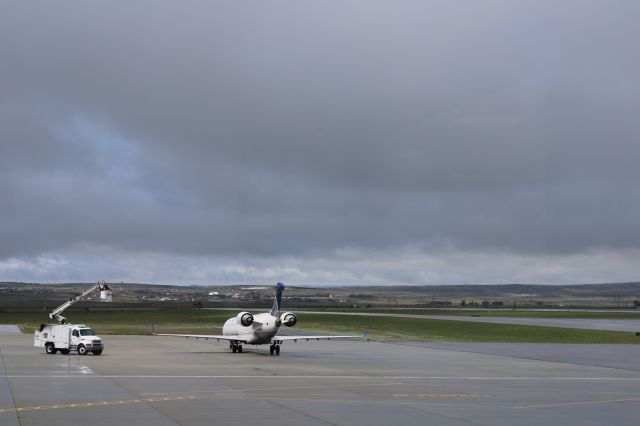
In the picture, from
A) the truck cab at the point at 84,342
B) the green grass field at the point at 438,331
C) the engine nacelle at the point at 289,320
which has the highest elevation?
the engine nacelle at the point at 289,320

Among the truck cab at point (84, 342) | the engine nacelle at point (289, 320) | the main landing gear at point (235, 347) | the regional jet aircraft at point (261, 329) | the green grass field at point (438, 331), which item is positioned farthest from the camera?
the green grass field at point (438, 331)

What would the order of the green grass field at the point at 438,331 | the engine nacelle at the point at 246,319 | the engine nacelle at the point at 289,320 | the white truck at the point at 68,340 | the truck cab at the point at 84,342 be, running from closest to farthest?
1. the truck cab at the point at 84,342
2. the white truck at the point at 68,340
3. the engine nacelle at the point at 289,320
4. the engine nacelle at the point at 246,319
5. the green grass field at the point at 438,331

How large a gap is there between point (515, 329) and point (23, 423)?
3829 inches

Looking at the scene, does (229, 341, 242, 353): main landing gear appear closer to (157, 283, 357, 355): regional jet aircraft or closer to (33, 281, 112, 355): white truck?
(157, 283, 357, 355): regional jet aircraft

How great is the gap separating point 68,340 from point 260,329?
15895 millimetres

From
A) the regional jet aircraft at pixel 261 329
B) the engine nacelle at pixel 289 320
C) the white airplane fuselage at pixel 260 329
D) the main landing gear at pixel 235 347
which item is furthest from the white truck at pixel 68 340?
the engine nacelle at pixel 289 320

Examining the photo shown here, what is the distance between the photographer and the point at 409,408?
→ 3278 cm

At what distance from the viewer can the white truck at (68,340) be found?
65.8 meters

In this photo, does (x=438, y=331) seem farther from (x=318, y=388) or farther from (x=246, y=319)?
(x=318, y=388)

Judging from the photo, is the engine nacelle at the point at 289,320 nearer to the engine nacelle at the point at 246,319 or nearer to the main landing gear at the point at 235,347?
the engine nacelle at the point at 246,319

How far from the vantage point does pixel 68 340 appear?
67.2 m

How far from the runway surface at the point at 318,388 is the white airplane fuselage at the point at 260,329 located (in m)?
1.75

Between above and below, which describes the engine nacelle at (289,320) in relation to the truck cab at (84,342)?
above

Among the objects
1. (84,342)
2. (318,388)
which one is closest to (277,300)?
(84,342)
